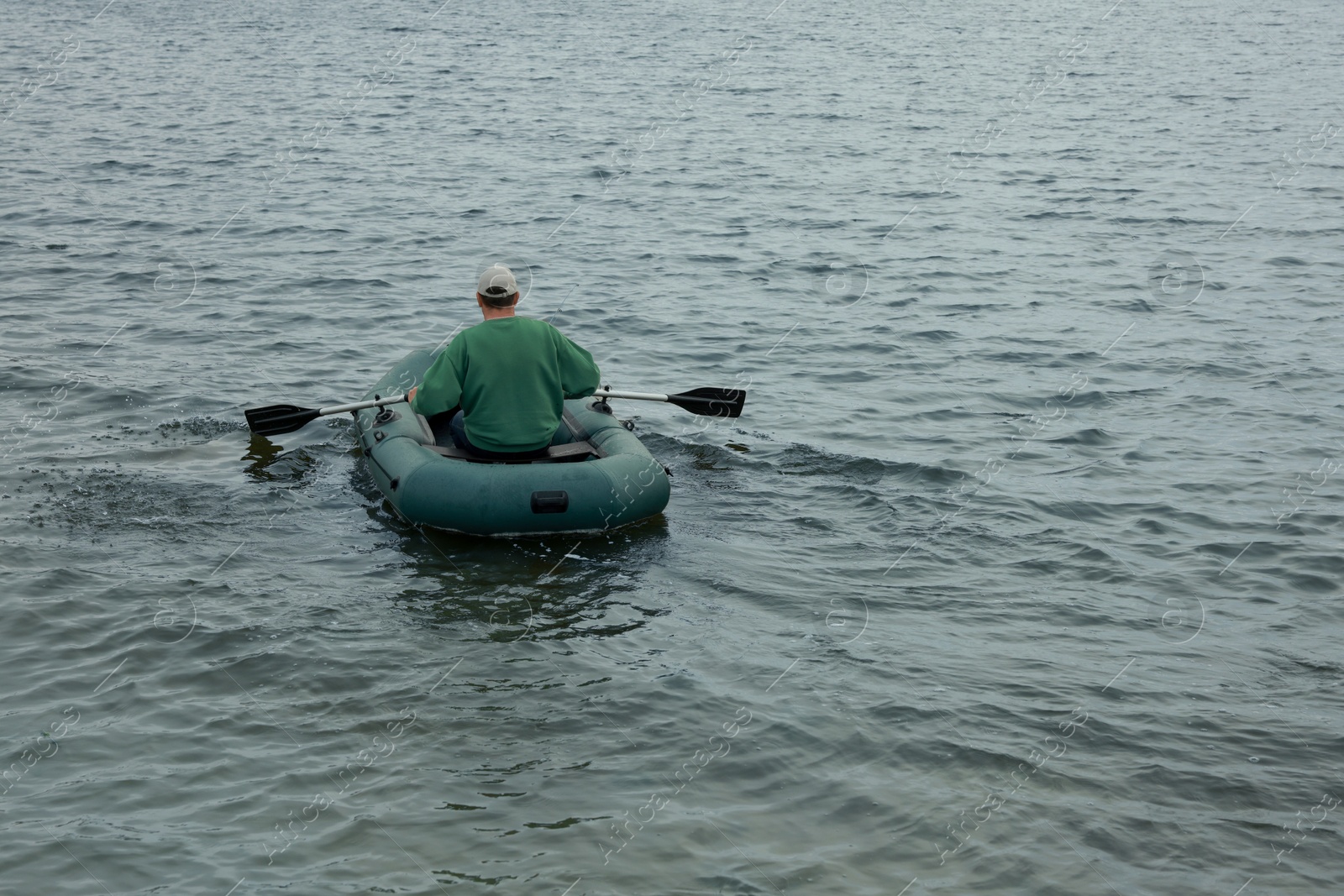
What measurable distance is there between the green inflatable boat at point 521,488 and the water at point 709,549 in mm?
189

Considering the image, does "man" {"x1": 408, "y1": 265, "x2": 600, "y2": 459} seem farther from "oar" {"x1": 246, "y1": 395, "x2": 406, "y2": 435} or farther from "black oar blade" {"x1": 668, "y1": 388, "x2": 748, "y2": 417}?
"black oar blade" {"x1": 668, "y1": 388, "x2": 748, "y2": 417}

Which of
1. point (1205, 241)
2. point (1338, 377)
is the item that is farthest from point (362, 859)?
point (1205, 241)

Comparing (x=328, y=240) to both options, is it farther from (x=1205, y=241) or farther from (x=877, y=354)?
(x=1205, y=241)

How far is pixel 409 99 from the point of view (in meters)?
25.0

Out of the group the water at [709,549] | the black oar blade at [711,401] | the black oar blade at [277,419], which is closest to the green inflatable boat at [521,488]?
the water at [709,549]

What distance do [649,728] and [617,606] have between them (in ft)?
4.13

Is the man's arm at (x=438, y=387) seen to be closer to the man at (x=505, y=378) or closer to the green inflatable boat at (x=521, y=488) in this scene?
the man at (x=505, y=378)

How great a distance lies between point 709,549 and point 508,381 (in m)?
1.55

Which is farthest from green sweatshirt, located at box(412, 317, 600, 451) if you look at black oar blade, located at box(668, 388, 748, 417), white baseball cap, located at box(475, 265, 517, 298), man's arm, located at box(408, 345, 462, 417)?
black oar blade, located at box(668, 388, 748, 417)

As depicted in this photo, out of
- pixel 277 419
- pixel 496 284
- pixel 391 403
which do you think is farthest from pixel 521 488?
pixel 277 419

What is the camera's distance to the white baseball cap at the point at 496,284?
7.32 m

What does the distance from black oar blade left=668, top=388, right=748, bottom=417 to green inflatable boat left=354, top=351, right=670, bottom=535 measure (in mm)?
1149

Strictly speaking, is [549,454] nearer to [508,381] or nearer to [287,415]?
[508,381]

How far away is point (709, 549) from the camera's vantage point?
7621mm
